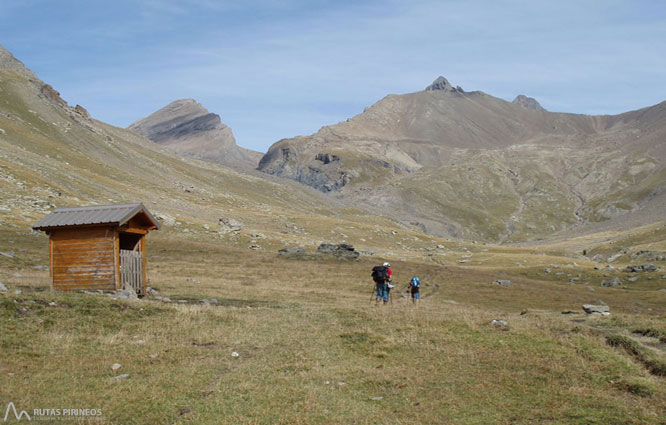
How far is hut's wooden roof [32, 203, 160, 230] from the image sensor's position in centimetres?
2962

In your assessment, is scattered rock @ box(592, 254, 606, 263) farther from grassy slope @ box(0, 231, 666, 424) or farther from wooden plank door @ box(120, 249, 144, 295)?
wooden plank door @ box(120, 249, 144, 295)

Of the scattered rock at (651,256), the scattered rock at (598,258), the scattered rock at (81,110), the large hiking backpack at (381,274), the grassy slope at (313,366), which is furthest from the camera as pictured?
the scattered rock at (81,110)

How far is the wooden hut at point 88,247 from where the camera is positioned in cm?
2986

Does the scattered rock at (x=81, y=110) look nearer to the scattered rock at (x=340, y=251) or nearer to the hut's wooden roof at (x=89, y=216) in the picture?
the scattered rock at (x=340, y=251)

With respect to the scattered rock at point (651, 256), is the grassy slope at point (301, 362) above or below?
above

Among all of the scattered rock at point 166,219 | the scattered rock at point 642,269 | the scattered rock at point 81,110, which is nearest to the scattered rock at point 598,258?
the scattered rock at point 642,269

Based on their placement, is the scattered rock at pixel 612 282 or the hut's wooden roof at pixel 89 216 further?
the scattered rock at pixel 612 282

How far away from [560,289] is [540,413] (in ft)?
176

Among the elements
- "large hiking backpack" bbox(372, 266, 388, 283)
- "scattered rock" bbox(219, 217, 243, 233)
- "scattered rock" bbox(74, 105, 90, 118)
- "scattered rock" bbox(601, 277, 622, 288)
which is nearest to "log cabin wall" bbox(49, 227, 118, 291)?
"large hiking backpack" bbox(372, 266, 388, 283)

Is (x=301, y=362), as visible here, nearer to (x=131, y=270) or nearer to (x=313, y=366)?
(x=313, y=366)

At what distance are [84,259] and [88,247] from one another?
0.74 meters

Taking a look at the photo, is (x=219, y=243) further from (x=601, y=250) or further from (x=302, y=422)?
(x=601, y=250)

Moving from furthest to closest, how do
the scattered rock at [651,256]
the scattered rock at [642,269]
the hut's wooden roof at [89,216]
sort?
the scattered rock at [651,256], the scattered rock at [642,269], the hut's wooden roof at [89,216]

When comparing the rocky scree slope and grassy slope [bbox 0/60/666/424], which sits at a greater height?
the rocky scree slope
